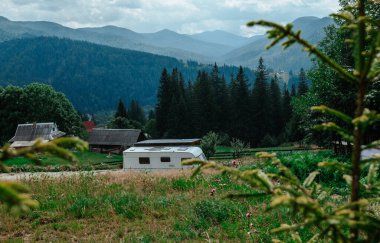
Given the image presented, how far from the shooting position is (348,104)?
26156mm

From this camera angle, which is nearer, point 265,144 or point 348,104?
point 348,104

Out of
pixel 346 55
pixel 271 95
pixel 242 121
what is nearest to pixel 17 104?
pixel 242 121

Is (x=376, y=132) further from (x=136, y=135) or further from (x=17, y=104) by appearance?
(x=17, y=104)

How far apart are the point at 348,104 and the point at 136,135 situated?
51.6 m

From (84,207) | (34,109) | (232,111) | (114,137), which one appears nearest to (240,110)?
(232,111)

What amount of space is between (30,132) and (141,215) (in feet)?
187

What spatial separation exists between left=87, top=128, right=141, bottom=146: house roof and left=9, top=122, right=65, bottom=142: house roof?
1222 centimetres

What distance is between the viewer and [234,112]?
73875 mm

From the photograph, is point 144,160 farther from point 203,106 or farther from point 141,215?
point 203,106

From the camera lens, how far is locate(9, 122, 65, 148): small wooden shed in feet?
198

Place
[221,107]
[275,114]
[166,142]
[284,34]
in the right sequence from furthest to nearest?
1. [221,107]
2. [275,114]
3. [166,142]
4. [284,34]

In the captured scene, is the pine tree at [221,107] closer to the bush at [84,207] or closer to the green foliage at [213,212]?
the bush at [84,207]

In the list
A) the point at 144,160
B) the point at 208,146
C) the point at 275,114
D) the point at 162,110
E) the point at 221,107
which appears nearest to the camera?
the point at 144,160

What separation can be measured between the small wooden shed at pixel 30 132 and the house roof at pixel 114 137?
12218mm
